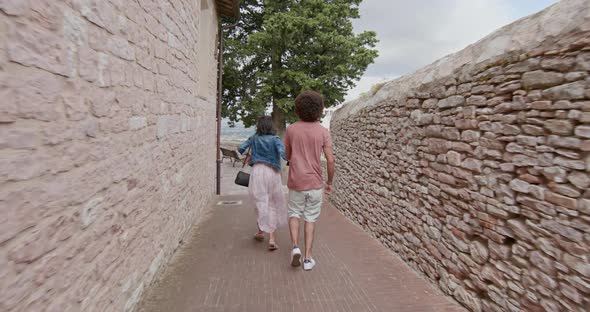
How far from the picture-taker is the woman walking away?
3920 mm

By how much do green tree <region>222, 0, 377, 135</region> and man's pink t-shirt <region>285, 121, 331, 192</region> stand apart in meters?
10.2

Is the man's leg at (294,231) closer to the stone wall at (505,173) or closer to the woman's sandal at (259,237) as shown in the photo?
the woman's sandal at (259,237)

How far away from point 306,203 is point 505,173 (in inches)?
72.4

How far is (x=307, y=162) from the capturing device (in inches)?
131

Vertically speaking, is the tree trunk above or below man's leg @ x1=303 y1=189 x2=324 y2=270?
above

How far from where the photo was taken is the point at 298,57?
45.4ft

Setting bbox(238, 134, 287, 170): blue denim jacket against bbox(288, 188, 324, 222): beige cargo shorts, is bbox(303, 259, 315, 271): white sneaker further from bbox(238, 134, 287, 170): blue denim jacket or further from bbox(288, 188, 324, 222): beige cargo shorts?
bbox(238, 134, 287, 170): blue denim jacket

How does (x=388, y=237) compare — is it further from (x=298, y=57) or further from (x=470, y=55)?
(x=298, y=57)

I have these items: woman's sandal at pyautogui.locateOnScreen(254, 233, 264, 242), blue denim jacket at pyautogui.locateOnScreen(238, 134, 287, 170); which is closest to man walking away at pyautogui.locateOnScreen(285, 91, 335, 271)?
blue denim jacket at pyautogui.locateOnScreen(238, 134, 287, 170)

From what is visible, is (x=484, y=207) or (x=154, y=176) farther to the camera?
(x=154, y=176)

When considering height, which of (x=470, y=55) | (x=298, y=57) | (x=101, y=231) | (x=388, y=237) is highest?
(x=298, y=57)

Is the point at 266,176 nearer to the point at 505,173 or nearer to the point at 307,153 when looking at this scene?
the point at 307,153

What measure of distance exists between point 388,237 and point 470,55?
240cm

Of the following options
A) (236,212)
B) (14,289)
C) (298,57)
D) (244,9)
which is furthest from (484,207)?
(244,9)
